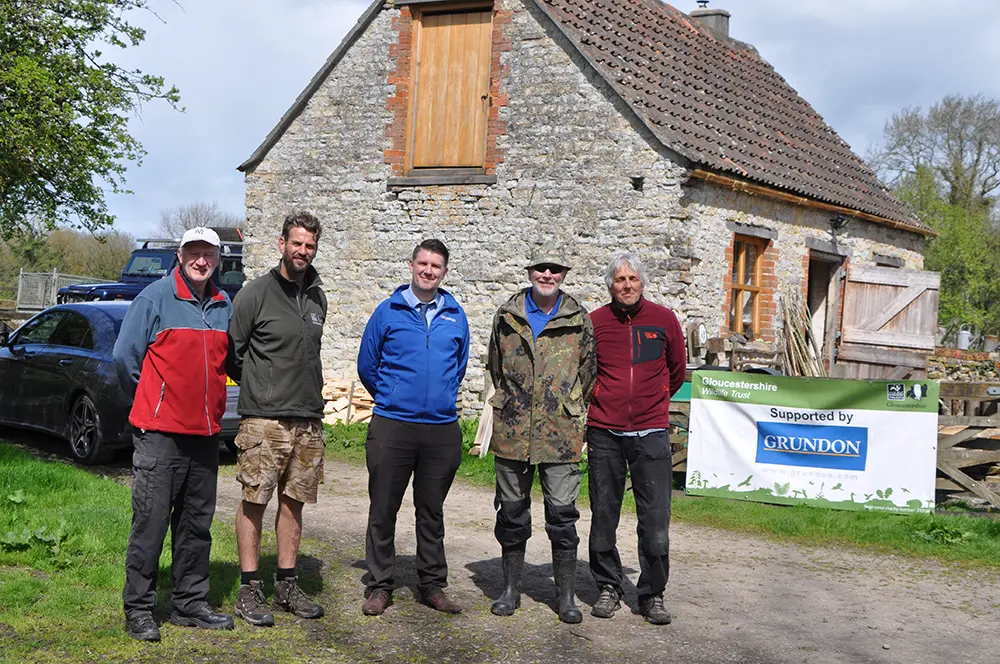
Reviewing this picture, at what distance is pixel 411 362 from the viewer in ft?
18.2

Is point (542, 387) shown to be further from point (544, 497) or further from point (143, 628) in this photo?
point (143, 628)

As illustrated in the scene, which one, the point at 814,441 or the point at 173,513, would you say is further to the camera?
the point at 814,441

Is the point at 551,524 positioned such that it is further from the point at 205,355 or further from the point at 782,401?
the point at 782,401

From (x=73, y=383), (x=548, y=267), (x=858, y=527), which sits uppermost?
(x=548, y=267)

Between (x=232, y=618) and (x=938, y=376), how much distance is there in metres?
17.5

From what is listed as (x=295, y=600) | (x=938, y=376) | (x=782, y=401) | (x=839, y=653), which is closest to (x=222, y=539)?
(x=295, y=600)

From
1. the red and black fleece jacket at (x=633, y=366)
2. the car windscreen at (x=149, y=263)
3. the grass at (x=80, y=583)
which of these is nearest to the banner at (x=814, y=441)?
the red and black fleece jacket at (x=633, y=366)

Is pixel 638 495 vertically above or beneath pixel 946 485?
above

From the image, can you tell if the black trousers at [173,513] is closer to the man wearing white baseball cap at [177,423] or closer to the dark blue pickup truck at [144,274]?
the man wearing white baseball cap at [177,423]

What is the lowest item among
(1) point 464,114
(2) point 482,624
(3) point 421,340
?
(2) point 482,624

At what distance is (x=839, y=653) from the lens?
5316 mm

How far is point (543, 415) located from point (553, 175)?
7.77 meters

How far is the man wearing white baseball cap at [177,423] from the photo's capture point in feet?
16.2

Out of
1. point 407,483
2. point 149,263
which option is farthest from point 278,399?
point 149,263
